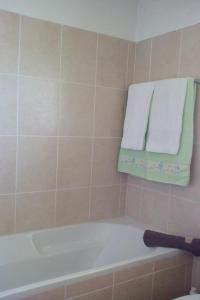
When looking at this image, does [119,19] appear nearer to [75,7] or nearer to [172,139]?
[75,7]

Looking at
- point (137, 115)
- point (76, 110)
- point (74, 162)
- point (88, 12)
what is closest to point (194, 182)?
point (137, 115)

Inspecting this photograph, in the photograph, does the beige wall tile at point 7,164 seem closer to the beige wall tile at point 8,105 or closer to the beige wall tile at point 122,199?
the beige wall tile at point 8,105

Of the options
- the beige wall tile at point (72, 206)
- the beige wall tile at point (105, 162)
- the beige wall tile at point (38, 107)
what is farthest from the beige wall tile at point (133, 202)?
the beige wall tile at point (38, 107)

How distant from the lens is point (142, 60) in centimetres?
239

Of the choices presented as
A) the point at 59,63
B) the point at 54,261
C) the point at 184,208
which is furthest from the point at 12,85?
the point at 184,208

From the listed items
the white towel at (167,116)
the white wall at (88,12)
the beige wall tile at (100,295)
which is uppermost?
the white wall at (88,12)

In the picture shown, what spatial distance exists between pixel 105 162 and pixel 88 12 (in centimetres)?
118

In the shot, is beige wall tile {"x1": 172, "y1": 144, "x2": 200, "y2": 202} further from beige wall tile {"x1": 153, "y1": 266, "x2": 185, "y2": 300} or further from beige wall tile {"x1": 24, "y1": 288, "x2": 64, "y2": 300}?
beige wall tile {"x1": 24, "y1": 288, "x2": 64, "y2": 300}

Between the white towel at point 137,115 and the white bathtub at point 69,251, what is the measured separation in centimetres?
68

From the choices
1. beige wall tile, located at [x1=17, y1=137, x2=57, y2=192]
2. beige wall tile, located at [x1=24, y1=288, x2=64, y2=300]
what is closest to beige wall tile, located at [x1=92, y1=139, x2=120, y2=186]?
beige wall tile, located at [x1=17, y1=137, x2=57, y2=192]

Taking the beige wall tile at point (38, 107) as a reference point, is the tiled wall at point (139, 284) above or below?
below

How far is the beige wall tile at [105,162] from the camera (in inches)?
92.7

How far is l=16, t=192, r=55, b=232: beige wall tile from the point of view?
2.05 meters

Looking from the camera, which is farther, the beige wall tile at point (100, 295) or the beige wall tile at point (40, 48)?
the beige wall tile at point (40, 48)
